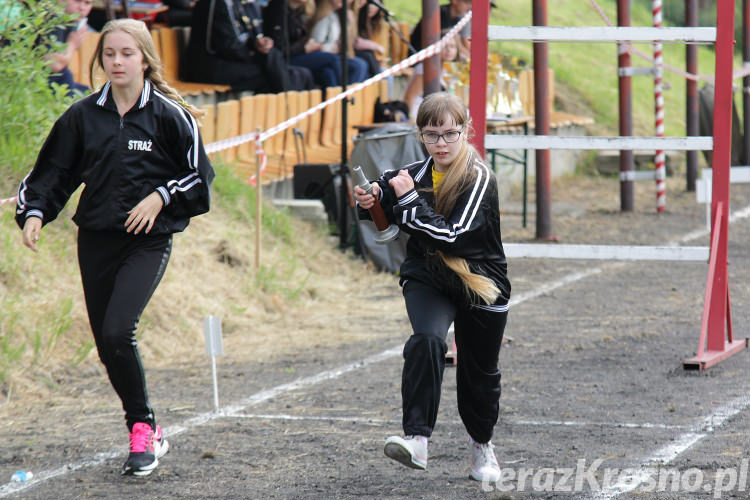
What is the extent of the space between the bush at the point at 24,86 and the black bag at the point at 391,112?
5210 millimetres

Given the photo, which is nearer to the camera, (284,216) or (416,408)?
(416,408)

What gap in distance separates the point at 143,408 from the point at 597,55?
22043mm

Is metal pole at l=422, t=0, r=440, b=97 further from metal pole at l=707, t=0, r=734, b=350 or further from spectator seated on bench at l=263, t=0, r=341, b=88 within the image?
metal pole at l=707, t=0, r=734, b=350

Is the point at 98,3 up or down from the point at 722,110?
up

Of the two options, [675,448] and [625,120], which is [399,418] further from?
[625,120]

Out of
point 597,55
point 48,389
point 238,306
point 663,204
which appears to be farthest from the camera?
point 597,55

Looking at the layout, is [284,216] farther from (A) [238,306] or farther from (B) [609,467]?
(B) [609,467]

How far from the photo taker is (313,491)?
4.58 metres

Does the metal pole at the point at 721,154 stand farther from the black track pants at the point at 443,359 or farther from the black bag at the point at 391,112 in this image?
the black bag at the point at 391,112

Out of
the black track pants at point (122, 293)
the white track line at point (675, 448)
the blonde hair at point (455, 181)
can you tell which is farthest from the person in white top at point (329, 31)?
the blonde hair at point (455, 181)

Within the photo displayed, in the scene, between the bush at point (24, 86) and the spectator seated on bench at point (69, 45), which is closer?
the bush at point (24, 86)

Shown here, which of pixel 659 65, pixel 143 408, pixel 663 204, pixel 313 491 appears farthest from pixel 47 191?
pixel 663 204

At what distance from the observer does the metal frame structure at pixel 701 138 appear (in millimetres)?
6625

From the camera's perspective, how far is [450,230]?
14.3 ft
